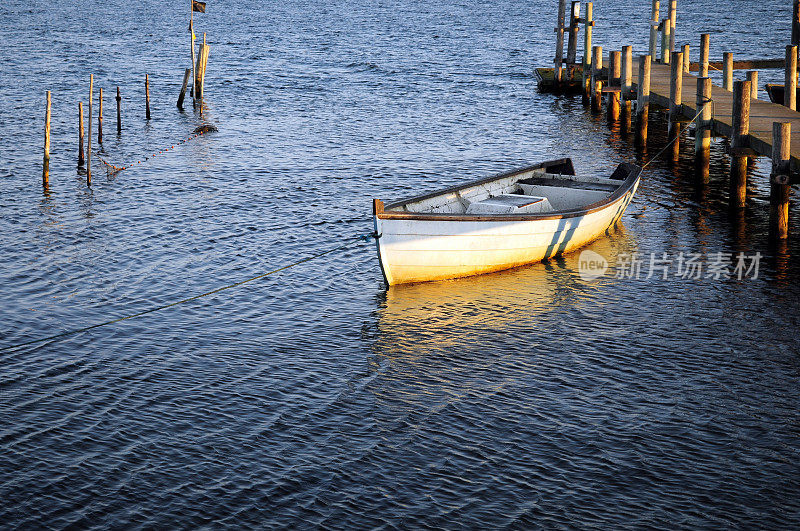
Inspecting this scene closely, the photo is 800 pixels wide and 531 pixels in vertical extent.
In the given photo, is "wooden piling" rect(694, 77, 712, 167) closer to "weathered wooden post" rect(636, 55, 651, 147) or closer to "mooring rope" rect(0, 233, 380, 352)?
"weathered wooden post" rect(636, 55, 651, 147)

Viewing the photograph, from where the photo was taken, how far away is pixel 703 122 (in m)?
23.2

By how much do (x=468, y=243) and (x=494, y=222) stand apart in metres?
0.65

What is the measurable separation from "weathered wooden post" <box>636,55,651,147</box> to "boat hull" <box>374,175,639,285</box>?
9.67 m

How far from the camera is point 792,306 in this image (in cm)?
1625

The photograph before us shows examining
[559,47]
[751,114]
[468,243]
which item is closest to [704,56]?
[751,114]

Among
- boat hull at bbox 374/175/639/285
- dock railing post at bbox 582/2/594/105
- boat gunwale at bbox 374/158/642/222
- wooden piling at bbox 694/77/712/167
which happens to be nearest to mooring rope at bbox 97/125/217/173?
boat gunwale at bbox 374/158/642/222

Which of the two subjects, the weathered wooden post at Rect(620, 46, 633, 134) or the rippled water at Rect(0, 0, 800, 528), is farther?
the weathered wooden post at Rect(620, 46, 633, 134)

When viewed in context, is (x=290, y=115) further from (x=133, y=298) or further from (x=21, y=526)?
(x=21, y=526)

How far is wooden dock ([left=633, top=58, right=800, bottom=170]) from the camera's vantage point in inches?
768

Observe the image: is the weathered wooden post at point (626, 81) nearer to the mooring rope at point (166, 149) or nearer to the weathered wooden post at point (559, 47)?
the weathered wooden post at point (559, 47)

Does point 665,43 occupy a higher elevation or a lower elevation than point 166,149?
higher

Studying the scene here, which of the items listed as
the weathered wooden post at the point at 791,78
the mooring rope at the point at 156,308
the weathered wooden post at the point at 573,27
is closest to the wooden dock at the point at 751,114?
the weathered wooden post at the point at 791,78

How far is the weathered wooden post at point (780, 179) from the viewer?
17.8 metres

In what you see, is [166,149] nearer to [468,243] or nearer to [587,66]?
[468,243]
